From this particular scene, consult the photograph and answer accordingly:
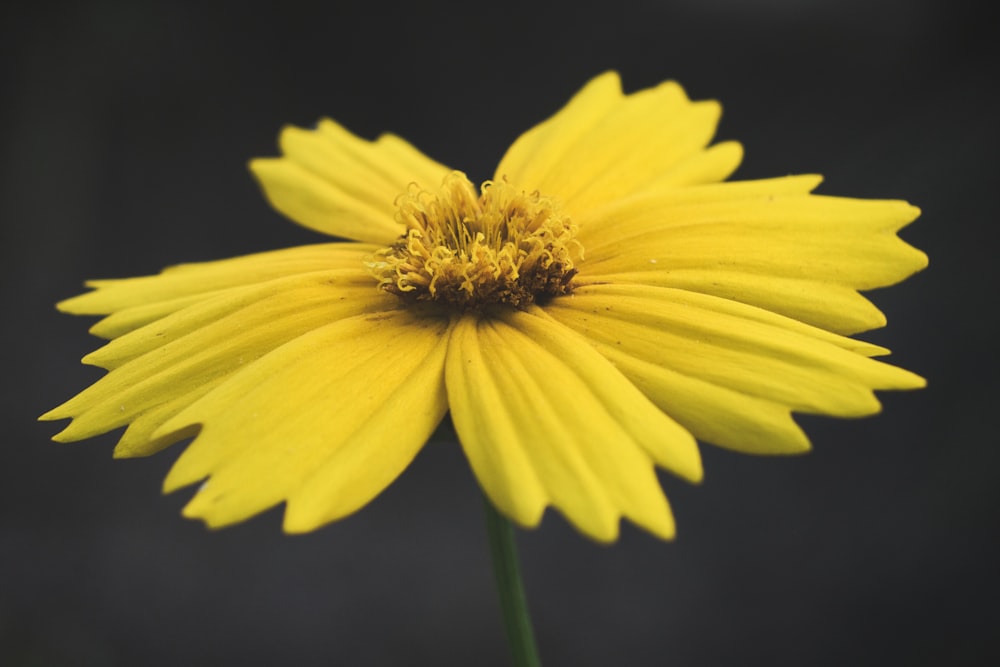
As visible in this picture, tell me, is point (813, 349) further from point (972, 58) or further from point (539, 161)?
point (972, 58)

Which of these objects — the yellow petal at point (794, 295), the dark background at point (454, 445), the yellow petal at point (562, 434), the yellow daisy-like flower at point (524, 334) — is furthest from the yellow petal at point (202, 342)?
the dark background at point (454, 445)

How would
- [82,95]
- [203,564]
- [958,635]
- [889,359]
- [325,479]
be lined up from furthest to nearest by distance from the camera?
[82,95] < [203,564] < [889,359] < [958,635] < [325,479]

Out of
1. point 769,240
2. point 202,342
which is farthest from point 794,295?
point 202,342

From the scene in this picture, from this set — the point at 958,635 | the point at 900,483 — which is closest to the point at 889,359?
the point at 900,483

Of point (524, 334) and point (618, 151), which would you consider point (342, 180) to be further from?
point (524, 334)

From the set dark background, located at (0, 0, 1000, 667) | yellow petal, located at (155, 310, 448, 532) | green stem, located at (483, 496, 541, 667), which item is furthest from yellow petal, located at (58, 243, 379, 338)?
dark background, located at (0, 0, 1000, 667)

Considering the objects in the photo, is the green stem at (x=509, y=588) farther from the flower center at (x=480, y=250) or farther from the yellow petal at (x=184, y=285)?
the yellow petal at (x=184, y=285)

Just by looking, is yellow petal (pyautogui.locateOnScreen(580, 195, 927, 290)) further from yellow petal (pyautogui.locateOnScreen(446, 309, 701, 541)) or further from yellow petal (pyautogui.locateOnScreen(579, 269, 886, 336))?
yellow petal (pyautogui.locateOnScreen(446, 309, 701, 541))
